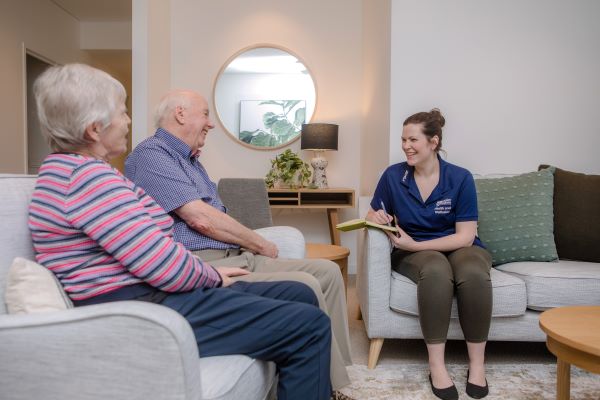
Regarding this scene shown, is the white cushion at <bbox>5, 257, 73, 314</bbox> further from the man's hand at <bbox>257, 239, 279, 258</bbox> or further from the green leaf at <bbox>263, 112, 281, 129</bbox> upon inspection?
the green leaf at <bbox>263, 112, 281, 129</bbox>

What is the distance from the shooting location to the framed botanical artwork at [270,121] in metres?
4.52

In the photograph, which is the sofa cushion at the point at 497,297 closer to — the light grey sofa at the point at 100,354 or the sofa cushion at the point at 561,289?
the sofa cushion at the point at 561,289

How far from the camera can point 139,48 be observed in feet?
12.2

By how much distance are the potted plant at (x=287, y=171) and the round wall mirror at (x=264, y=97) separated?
233mm

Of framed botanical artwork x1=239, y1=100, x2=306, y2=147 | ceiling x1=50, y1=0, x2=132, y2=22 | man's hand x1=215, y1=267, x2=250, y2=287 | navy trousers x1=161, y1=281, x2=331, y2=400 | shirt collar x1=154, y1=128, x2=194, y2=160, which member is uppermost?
ceiling x1=50, y1=0, x2=132, y2=22

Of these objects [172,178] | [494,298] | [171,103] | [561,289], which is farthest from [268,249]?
[561,289]

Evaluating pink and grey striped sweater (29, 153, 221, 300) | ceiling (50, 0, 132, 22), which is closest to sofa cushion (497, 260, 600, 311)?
pink and grey striped sweater (29, 153, 221, 300)

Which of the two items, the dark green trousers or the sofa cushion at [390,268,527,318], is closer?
the dark green trousers

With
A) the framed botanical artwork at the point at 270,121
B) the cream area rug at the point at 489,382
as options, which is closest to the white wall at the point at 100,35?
the framed botanical artwork at the point at 270,121

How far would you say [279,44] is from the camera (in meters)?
4.51

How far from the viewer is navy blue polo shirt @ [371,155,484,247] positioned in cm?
224

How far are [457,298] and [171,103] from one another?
4.40 feet

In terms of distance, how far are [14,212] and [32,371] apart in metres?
0.40

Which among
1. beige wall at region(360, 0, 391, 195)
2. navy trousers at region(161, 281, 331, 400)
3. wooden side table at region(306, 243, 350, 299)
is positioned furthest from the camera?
beige wall at region(360, 0, 391, 195)
